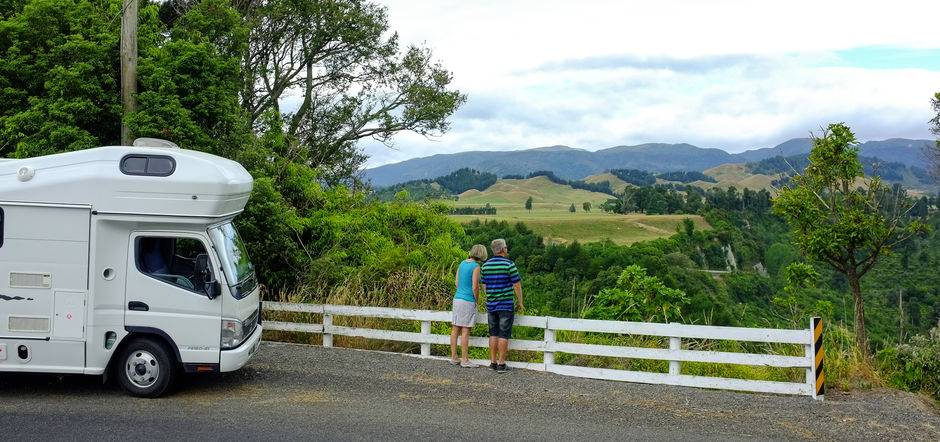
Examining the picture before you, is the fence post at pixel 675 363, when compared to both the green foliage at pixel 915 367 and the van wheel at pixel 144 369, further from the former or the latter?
the van wheel at pixel 144 369

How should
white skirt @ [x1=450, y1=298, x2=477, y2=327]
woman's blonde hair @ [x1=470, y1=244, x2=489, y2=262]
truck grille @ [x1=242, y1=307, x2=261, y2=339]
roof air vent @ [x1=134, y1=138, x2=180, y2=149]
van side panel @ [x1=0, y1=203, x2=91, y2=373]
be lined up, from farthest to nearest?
white skirt @ [x1=450, y1=298, x2=477, y2=327] → woman's blonde hair @ [x1=470, y1=244, x2=489, y2=262] → truck grille @ [x1=242, y1=307, x2=261, y2=339] → roof air vent @ [x1=134, y1=138, x2=180, y2=149] → van side panel @ [x1=0, y1=203, x2=91, y2=373]

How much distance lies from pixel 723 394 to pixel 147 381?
691 centimetres

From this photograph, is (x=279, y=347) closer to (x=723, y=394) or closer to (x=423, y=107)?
(x=723, y=394)

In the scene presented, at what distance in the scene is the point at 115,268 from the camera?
7.86m

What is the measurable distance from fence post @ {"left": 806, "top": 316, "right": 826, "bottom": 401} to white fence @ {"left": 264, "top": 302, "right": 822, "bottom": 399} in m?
0.01

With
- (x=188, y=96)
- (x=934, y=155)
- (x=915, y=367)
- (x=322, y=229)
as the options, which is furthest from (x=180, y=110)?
(x=934, y=155)

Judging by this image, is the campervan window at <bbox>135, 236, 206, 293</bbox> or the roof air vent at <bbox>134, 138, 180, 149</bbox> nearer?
the campervan window at <bbox>135, 236, 206, 293</bbox>

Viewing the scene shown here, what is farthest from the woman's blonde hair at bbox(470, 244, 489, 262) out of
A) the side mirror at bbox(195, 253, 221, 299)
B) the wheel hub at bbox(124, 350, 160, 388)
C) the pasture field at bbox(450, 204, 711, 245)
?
the pasture field at bbox(450, 204, 711, 245)

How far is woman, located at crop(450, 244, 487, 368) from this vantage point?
977cm

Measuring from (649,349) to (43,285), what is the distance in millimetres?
7407

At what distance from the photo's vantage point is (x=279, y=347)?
1132cm

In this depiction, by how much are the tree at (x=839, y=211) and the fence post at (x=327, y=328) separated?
913cm

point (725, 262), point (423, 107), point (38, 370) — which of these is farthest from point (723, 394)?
point (725, 262)

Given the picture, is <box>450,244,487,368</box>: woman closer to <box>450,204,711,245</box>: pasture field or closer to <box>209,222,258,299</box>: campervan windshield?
<box>209,222,258,299</box>: campervan windshield
